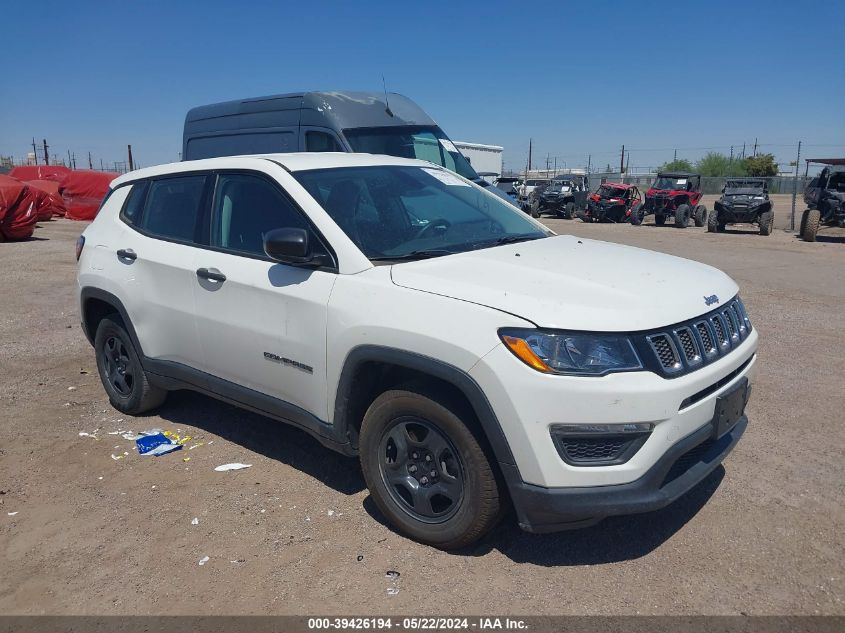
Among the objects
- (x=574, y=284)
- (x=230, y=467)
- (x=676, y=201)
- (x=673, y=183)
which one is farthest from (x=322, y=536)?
(x=673, y=183)

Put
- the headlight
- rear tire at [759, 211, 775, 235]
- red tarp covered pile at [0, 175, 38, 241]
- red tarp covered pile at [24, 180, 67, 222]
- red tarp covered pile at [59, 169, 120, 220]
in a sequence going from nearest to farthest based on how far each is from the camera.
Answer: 1. the headlight
2. red tarp covered pile at [0, 175, 38, 241]
3. rear tire at [759, 211, 775, 235]
4. red tarp covered pile at [24, 180, 67, 222]
5. red tarp covered pile at [59, 169, 120, 220]

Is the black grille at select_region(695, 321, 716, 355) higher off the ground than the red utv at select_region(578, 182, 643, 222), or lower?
higher

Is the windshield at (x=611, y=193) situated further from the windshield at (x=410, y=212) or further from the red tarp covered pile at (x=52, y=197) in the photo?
the windshield at (x=410, y=212)

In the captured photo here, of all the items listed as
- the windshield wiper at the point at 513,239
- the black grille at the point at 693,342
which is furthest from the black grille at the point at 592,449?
the windshield wiper at the point at 513,239

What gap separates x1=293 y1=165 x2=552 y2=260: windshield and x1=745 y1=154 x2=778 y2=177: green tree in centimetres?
5676

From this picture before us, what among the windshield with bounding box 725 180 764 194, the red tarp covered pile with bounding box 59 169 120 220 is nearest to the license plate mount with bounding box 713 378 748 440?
the windshield with bounding box 725 180 764 194

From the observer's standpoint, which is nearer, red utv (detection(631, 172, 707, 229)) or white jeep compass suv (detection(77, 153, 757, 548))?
white jeep compass suv (detection(77, 153, 757, 548))

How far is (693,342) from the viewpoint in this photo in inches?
114

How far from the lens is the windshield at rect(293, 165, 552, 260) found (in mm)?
3523

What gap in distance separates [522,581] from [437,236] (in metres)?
1.75

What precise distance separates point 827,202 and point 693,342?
18262mm

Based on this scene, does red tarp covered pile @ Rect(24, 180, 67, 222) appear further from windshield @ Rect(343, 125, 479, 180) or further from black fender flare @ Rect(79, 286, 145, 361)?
black fender flare @ Rect(79, 286, 145, 361)

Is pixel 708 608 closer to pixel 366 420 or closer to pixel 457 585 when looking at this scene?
pixel 457 585

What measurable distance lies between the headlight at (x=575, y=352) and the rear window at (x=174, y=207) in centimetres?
238
